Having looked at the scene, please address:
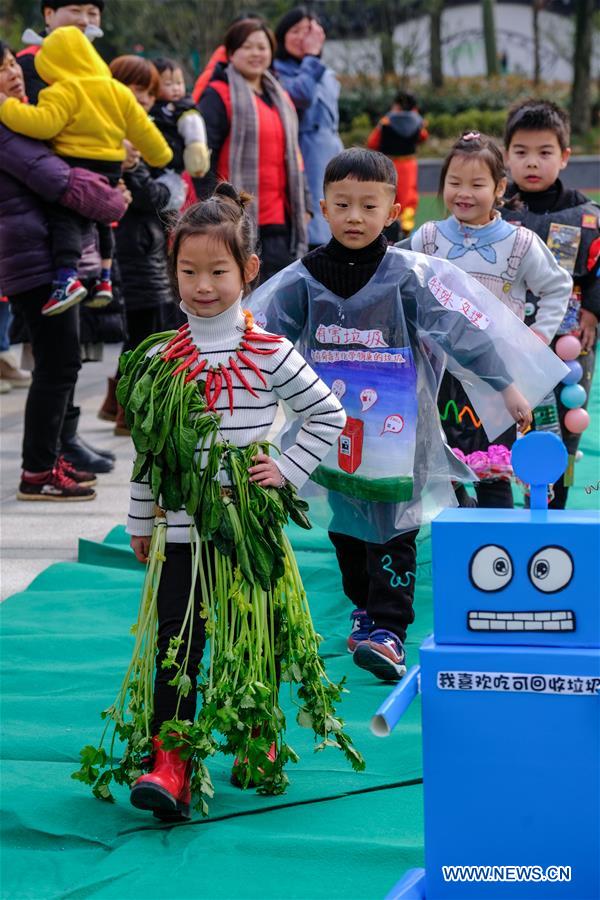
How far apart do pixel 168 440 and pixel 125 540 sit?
96.6 inches

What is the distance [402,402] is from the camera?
3.92 meters

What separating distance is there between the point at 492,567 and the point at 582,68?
21694mm

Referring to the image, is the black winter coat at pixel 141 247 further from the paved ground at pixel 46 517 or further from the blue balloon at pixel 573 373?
the blue balloon at pixel 573 373

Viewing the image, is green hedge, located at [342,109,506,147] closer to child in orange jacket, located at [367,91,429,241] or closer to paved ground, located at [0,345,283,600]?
child in orange jacket, located at [367,91,429,241]

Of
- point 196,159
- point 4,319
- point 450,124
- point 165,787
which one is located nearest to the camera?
point 165,787

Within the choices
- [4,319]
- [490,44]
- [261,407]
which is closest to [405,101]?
[4,319]

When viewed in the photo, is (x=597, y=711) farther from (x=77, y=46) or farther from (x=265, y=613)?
(x=77, y=46)

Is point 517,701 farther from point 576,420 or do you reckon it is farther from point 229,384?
point 576,420

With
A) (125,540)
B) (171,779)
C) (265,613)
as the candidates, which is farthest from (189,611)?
(125,540)

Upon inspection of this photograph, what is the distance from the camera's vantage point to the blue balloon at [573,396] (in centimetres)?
489

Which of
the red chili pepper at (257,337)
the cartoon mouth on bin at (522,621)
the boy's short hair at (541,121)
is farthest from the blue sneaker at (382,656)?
the boy's short hair at (541,121)

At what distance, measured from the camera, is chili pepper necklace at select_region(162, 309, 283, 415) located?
3.11m

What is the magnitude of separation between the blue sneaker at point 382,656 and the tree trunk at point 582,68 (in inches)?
782

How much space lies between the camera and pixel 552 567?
2.16 meters
